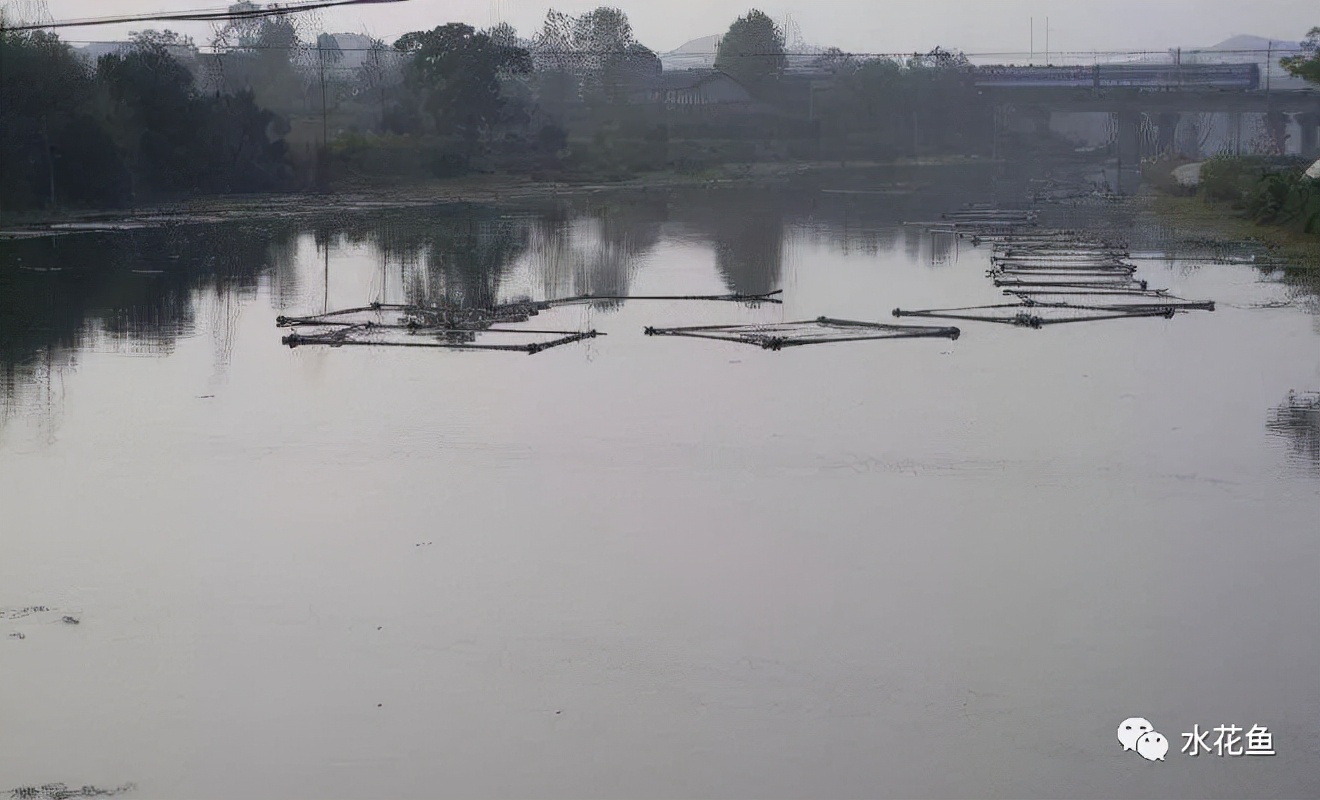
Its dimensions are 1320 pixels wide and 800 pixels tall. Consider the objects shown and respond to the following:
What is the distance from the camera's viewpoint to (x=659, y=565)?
11.2 m

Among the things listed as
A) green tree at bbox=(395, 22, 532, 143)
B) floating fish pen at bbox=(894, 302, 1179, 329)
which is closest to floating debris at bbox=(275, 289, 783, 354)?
floating fish pen at bbox=(894, 302, 1179, 329)

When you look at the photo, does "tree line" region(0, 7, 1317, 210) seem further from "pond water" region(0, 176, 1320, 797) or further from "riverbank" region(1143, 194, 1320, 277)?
"pond water" region(0, 176, 1320, 797)

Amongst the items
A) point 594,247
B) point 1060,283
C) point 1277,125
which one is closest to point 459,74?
point 594,247

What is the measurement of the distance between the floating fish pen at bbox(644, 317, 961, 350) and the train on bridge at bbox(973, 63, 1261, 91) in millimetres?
129227

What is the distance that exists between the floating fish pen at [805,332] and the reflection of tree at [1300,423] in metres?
6.10

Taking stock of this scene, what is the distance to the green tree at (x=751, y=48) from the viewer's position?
162m

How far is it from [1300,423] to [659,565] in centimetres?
781

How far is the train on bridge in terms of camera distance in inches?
6068

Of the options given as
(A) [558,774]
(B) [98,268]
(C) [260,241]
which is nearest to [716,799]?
(A) [558,774]

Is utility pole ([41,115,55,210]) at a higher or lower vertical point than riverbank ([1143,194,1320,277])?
Answer: higher

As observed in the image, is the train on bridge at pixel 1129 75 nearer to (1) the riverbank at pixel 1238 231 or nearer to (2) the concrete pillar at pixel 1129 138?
(2) the concrete pillar at pixel 1129 138

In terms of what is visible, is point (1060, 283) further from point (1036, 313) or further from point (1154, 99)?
point (1154, 99)

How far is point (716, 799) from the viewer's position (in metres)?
7.56

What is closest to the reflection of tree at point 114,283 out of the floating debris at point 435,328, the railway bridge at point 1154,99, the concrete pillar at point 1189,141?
the floating debris at point 435,328
